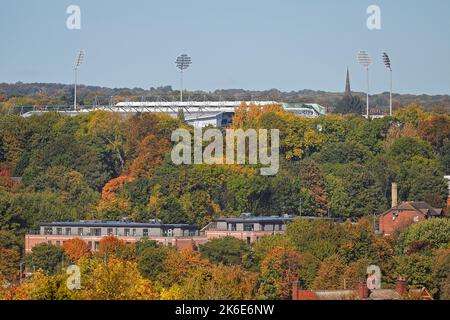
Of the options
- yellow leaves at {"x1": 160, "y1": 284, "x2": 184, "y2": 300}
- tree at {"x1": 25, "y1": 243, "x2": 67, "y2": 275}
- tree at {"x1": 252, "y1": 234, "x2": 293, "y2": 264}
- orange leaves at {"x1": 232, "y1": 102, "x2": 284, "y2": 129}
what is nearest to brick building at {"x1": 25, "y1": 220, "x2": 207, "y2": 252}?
tree at {"x1": 25, "y1": 243, "x2": 67, "y2": 275}

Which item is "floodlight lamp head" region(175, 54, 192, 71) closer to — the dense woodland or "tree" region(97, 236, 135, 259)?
the dense woodland

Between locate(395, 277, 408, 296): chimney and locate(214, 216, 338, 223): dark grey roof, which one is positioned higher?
locate(395, 277, 408, 296): chimney

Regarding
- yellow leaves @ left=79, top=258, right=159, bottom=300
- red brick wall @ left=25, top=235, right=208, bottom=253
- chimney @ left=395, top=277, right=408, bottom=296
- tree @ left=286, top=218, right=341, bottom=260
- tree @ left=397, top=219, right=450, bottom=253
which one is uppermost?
yellow leaves @ left=79, top=258, right=159, bottom=300

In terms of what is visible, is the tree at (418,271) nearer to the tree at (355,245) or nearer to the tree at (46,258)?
the tree at (355,245)

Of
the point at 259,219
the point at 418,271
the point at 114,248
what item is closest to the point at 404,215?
the point at 259,219
